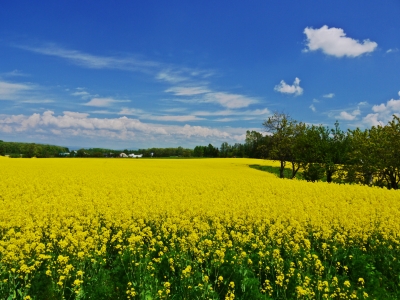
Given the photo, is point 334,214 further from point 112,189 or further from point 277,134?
point 277,134

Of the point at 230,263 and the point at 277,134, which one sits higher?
the point at 277,134

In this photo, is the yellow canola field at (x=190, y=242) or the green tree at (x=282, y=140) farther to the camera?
the green tree at (x=282, y=140)

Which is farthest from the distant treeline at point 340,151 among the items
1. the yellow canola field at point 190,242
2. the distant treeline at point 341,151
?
the yellow canola field at point 190,242

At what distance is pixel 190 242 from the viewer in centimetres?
782

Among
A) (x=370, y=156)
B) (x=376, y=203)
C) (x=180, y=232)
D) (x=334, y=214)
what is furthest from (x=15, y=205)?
(x=370, y=156)

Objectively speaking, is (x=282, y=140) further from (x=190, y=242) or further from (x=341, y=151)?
(x=190, y=242)

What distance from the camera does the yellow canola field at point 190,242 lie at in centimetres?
617

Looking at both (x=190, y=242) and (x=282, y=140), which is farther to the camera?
(x=282, y=140)

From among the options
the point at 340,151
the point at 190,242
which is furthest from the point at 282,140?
the point at 190,242

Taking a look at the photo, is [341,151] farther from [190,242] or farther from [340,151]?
[190,242]

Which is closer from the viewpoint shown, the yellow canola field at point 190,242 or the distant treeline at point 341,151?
the yellow canola field at point 190,242

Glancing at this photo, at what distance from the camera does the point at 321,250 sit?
8812 millimetres

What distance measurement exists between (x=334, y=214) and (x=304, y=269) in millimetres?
5848

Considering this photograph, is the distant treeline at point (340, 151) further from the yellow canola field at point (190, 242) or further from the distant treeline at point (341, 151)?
the yellow canola field at point (190, 242)
